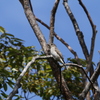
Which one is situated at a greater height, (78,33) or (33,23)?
(33,23)

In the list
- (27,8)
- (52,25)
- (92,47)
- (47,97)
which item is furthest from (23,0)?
(47,97)

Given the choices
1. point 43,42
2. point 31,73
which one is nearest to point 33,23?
point 43,42

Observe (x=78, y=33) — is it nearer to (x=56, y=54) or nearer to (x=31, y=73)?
(x=56, y=54)

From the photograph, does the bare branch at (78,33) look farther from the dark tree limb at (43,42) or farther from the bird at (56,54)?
the dark tree limb at (43,42)

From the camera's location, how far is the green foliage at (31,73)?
5.77 meters

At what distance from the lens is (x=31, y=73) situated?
807cm

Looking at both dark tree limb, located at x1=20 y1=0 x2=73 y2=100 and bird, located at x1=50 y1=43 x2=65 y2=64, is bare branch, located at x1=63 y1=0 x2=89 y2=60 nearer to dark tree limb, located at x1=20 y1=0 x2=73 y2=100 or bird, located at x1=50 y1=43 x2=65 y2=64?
bird, located at x1=50 y1=43 x2=65 y2=64

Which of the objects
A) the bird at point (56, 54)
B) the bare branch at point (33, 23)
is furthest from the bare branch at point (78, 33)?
the bare branch at point (33, 23)

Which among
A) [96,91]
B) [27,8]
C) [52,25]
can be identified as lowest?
[96,91]

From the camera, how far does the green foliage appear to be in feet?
18.9

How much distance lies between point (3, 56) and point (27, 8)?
3.14ft

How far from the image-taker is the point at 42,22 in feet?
22.0

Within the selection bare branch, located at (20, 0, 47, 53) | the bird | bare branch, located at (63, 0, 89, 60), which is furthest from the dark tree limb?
bare branch, located at (63, 0, 89, 60)

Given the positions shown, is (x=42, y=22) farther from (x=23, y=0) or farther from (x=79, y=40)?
(x=79, y=40)
